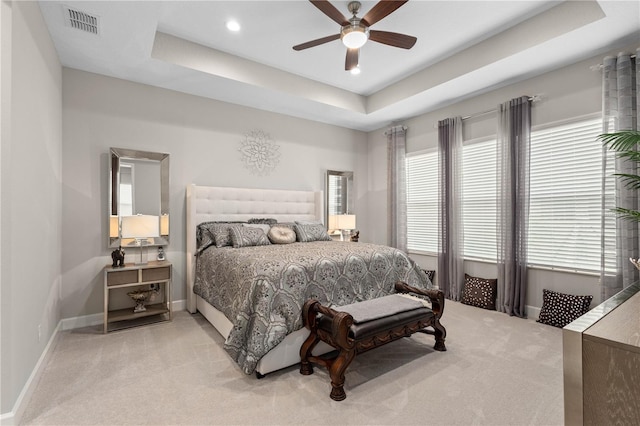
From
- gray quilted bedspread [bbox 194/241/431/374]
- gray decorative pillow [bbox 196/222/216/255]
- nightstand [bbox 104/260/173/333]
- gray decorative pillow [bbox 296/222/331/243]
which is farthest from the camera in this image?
gray decorative pillow [bbox 296/222/331/243]

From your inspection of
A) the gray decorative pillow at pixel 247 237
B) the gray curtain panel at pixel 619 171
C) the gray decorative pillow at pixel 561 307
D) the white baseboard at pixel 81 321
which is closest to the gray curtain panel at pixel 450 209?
the gray decorative pillow at pixel 561 307

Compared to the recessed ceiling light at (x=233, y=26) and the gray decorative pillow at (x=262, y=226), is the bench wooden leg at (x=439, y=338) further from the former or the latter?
the recessed ceiling light at (x=233, y=26)

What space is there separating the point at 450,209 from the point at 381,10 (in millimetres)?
2962

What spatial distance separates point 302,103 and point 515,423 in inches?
163

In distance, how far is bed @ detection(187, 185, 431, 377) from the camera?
7.57 feet

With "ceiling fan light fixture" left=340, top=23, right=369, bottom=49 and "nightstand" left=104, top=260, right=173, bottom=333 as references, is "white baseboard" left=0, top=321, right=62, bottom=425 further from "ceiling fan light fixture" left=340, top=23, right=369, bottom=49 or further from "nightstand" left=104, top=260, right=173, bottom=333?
"ceiling fan light fixture" left=340, top=23, right=369, bottom=49

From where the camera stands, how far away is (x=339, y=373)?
2.08 meters

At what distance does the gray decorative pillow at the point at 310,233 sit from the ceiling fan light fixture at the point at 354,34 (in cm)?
232

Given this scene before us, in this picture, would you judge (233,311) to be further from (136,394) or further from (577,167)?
(577,167)

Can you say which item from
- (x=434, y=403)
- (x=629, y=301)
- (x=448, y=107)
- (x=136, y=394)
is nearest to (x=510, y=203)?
(x=448, y=107)

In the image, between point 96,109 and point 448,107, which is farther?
point 448,107

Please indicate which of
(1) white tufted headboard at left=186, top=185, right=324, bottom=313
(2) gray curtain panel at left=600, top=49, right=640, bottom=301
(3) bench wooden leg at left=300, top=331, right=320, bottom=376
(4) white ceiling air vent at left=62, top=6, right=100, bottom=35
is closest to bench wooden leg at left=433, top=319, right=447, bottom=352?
(3) bench wooden leg at left=300, top=331, right=320, bottom=376

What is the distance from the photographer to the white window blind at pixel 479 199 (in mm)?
4172

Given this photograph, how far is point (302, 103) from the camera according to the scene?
446 cm
